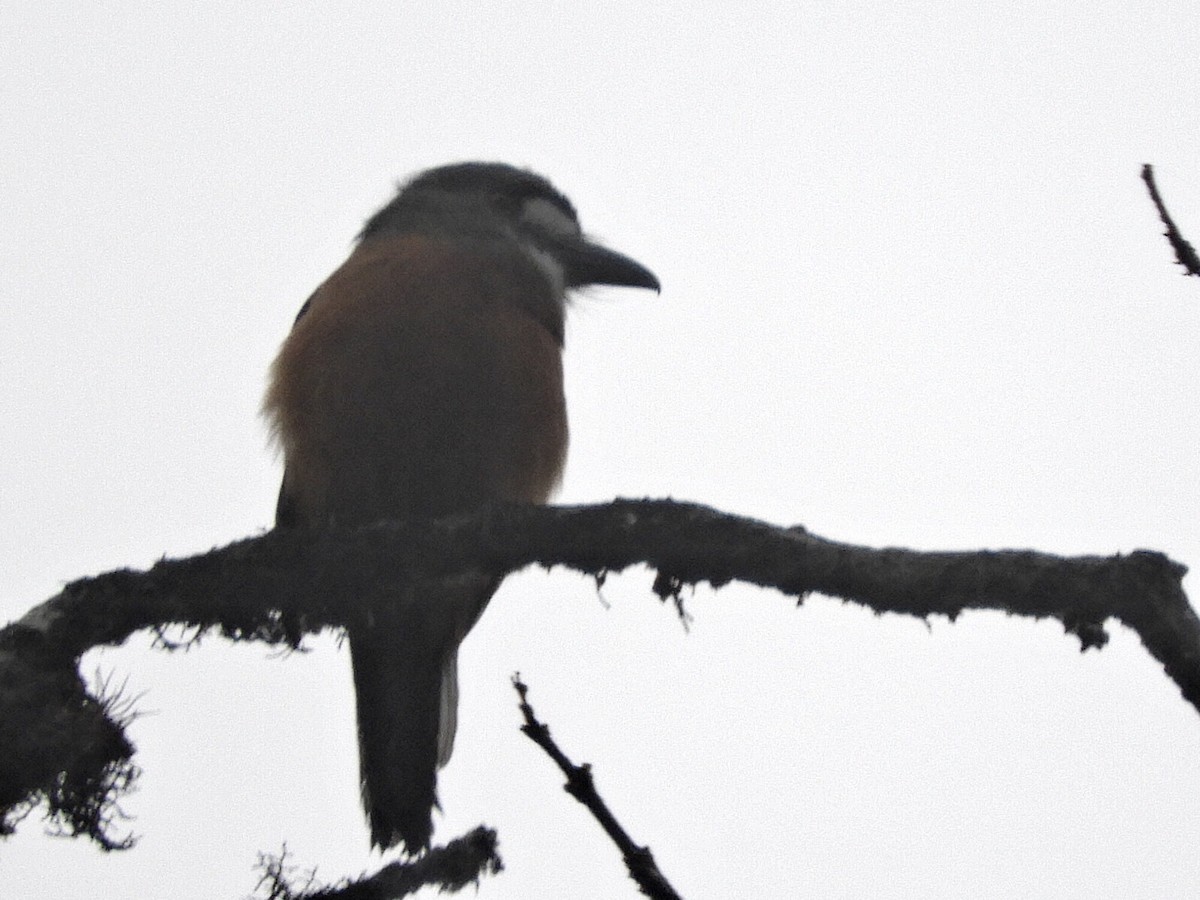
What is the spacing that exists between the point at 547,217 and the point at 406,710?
2088mm

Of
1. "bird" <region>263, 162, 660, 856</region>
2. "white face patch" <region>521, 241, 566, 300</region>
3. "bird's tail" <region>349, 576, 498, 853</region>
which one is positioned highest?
"white face patch" <region>521, 241, 566, 300</region>

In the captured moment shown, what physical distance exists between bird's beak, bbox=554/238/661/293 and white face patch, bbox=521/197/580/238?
7cm

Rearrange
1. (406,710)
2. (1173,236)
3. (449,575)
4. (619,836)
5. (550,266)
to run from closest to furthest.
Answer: (619,836) < (1173,236) < (449,575) < (406,710) < (550,266)

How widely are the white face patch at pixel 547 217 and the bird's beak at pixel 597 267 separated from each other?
0.23ft

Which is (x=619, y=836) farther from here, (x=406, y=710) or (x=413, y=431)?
(x=406, y=710)

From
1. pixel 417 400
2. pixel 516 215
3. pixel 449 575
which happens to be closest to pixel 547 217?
pixel 516 215

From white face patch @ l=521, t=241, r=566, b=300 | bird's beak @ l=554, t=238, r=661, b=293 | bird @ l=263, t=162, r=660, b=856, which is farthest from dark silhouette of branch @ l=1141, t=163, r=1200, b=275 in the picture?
bird's beak @ l=554, t=238, r=661, b=293

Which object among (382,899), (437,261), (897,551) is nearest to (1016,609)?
(897,551)

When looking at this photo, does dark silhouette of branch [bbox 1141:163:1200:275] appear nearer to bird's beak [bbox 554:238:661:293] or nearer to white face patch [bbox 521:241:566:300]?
white face patch [bbox 521:241:566:300]

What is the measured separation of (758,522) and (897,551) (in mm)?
328

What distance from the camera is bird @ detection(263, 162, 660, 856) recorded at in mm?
4652

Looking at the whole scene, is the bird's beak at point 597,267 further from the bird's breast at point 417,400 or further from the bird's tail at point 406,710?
the bird's tail at point 406,710

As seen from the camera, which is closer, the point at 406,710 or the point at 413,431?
the point at 413,431

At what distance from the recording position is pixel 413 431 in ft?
15.2
